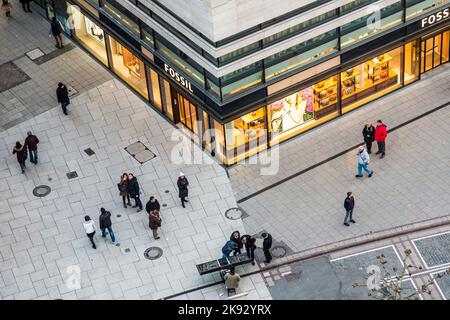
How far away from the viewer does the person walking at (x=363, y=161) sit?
5072 centimetres

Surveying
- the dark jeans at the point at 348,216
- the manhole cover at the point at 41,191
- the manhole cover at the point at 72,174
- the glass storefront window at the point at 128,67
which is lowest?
the dark jeans at the point at 348,216

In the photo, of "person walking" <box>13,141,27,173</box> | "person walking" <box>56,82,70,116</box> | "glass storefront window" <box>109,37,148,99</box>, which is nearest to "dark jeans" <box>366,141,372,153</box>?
"glass storefront window" <box>109,37,148,99</box>

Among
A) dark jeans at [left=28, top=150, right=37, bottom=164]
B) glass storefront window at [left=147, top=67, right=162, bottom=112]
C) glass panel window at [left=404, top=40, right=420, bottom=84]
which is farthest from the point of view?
glass panel window at [left=404, top=40, right=420, bottom=84]

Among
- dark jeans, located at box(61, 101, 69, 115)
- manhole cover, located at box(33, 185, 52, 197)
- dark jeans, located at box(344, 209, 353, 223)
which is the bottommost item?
dark jeans, located at box(344, 209, 353, 223)

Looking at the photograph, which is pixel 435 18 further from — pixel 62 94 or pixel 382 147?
pixel 62 94

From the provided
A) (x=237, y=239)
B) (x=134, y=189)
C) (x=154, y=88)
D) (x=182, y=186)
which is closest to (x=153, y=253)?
(x=134, y=189)

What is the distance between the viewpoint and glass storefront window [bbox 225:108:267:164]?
52.5 metres

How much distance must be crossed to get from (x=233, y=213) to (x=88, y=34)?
Answer: 15.7 m

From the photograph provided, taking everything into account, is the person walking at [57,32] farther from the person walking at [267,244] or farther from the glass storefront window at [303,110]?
the person walking at [267,244]

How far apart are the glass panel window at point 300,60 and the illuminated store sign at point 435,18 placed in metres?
5.37

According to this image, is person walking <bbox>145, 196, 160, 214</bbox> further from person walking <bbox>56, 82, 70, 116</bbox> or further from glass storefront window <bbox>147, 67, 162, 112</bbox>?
person walking <bbox>56, 82, 70, 116</bbox>

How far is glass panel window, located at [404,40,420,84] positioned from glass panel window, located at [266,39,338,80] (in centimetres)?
560

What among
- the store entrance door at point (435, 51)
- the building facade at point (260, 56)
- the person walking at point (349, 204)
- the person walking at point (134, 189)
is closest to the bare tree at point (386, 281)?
the person walking at point (349, 204)

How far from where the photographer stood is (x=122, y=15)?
5512 centimetres
